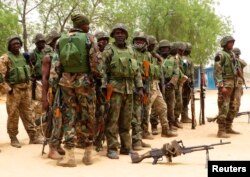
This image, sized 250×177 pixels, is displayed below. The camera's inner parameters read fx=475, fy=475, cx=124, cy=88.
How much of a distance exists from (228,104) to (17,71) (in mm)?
4548

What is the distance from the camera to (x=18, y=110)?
935cm

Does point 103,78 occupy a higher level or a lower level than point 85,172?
higher


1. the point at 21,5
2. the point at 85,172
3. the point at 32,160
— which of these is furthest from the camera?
the point at 21,5

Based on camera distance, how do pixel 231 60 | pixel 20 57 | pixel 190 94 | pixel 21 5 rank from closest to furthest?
1. pixel 20 57
2. pixel 231 60
3. pixel 190 94
4. pixel 21 5

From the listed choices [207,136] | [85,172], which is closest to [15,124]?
→ [85,172]

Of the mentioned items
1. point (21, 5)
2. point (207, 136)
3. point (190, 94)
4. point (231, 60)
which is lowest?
point (207, 136)

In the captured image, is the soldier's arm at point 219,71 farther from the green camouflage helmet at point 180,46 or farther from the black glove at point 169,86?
the green camouflage helmet at point 180,46

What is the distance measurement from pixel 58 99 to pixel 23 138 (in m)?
3.82

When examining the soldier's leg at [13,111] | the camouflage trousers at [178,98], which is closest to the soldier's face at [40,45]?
the soldier's leg at [13,111]

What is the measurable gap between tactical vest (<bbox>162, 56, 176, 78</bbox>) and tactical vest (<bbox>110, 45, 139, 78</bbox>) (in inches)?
145

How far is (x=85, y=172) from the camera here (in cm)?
657

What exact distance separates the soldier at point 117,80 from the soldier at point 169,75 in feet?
11.8

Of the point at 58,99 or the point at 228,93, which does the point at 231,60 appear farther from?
the point at 58,99

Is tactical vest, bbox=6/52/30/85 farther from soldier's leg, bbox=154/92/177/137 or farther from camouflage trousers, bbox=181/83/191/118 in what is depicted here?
camouflage trousers, bbox=181/83/191/118
